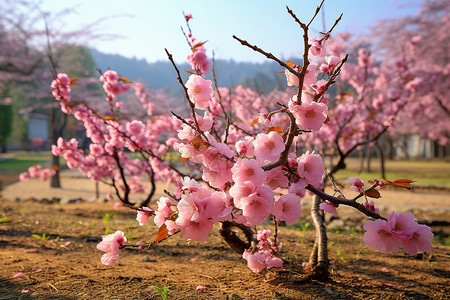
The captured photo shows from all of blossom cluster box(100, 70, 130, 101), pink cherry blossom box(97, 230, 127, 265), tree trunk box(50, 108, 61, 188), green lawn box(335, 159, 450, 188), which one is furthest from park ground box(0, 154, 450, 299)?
green lawn box(335, 159, 450, 188)

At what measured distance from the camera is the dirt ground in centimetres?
200

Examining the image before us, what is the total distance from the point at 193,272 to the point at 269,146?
1433mm

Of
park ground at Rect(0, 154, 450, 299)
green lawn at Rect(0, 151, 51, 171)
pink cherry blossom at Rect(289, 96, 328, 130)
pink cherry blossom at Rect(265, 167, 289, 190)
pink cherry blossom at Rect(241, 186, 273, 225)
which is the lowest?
green lawn at Rect(0, 151, 51, 171)

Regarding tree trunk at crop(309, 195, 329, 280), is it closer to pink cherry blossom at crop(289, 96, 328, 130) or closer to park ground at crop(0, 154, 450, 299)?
park ground at crop(0, 154, 450, 299)

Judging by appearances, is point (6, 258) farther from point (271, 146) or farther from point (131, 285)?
point (271, 146)

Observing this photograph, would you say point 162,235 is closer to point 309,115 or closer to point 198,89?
point 198,89

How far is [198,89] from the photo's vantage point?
1519 millimetres

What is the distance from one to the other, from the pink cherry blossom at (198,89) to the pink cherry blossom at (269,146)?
1.13 ft

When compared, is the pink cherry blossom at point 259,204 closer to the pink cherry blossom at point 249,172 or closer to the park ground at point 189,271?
the pink cherry blossom at point 249,172

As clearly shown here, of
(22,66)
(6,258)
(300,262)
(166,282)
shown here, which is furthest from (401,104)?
(22,66)

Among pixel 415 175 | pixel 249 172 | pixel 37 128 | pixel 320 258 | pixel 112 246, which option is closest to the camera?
pixel 249 172

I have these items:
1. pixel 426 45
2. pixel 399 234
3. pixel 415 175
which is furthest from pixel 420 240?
pixel 415 175

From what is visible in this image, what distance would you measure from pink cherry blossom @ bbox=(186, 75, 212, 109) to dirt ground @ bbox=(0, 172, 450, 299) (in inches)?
46.2

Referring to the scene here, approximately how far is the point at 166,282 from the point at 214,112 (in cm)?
288
